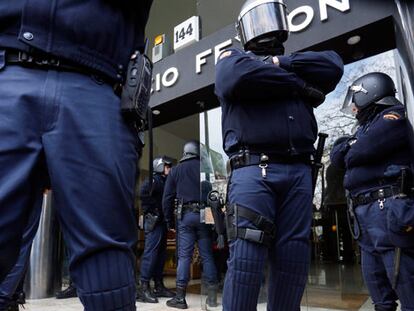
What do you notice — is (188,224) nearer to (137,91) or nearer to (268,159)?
(268,159)

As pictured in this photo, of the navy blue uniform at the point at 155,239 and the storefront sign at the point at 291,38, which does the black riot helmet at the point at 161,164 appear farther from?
the storefront sign at the point at 291,38

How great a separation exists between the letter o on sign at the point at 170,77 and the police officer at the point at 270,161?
11.3 feet

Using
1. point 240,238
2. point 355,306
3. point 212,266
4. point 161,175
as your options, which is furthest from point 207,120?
point 240,238

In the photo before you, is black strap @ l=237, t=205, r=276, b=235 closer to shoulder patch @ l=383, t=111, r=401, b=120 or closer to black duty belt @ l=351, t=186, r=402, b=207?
black duty belt @ l=351, t=186, r=402, b=207

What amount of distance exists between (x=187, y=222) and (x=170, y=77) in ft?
6.92

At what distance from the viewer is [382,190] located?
217 cm

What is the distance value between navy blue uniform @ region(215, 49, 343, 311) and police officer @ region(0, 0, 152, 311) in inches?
28.1

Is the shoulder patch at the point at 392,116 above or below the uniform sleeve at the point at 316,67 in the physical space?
below

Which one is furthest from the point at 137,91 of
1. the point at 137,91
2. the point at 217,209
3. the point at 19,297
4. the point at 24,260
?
the point at 19,297

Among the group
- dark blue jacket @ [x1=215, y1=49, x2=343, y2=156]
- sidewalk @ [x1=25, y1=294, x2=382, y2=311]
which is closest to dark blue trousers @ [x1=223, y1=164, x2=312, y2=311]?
dark blue jacket @ [x1=215, y1=49, x2=343, y2=156]

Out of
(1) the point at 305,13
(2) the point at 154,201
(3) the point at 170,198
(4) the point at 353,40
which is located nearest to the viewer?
(4) the point at 353,40

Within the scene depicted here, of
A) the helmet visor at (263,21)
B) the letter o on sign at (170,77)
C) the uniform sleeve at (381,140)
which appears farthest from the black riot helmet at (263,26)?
the letter o on sign at (170,77)

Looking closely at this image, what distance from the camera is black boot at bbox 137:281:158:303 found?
4219mm

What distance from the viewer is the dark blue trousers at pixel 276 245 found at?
1.48 meters
